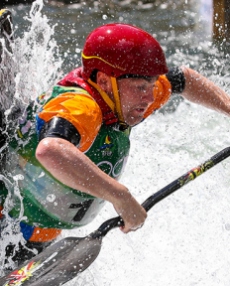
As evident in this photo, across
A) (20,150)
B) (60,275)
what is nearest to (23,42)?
(20,150)

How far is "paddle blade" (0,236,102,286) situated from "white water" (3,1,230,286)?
0.50 meters

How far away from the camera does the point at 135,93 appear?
2.29m

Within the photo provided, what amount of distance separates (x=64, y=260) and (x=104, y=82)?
693mm

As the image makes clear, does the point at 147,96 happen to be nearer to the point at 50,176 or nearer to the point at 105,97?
the point at 105,97

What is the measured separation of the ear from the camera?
7.59 feet

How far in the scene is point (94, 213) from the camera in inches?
102

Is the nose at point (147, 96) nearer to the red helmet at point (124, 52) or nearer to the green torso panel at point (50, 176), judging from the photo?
the red helmet at point (124, 52)

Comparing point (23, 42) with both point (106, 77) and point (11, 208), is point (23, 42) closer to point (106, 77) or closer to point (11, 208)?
point (106, 77)

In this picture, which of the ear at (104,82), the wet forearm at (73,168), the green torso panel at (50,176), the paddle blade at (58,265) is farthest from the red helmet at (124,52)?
the paddle blade at (58,265)

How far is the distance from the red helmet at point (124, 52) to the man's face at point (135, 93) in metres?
0.04

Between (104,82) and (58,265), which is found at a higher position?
(104,82)

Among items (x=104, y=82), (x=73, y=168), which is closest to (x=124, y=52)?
(x=104, y=82)

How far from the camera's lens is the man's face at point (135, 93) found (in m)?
2.29

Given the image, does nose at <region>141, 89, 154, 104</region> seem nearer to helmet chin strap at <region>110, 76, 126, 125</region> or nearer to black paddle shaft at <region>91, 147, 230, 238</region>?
helmet chin strap at <region>110, 76, 126, 125</region>
